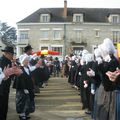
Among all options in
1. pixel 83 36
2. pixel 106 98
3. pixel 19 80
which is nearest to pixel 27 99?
pixel 19 80

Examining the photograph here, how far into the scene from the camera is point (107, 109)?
329 inches

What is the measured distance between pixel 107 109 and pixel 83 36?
58316 mm

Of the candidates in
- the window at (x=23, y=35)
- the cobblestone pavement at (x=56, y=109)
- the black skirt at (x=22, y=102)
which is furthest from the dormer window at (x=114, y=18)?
the black skirt at (x=22, y=102)

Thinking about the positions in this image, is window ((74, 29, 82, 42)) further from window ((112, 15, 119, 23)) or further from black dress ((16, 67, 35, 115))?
black dress ((16, 67, 35, 115))

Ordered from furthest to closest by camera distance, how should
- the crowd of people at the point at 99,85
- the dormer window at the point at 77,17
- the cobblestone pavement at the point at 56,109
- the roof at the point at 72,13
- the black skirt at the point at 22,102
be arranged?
the roof at the point at 72,13 < the dormer window at the point at 77,17 < the cobblestone pavement at the point at 56,109 < the black skirt at the point at 22,102 < the crowd of people at the point at 99,85

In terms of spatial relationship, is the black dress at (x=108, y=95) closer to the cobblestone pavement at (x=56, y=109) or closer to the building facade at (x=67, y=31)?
the cobblestone pavement at (x=56, y=109)

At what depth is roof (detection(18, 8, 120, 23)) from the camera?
68125 millimetres

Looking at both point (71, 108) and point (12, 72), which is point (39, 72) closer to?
point (71, 108)

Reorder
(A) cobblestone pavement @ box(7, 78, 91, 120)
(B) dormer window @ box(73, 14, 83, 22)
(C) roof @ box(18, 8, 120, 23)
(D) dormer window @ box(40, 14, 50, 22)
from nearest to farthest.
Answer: (A) cobblestone pavement @ box(7, 78, 91, 120) → (B) dormer window @ box(73, 14, 83, 22) → (D) dormer window @ box(40, 14, 50, 22) → (C) roof @ box(18, 8, 120, 23)

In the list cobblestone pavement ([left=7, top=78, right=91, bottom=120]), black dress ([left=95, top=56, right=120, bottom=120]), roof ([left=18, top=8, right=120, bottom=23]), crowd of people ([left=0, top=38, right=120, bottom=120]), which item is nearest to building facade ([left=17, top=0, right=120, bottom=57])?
roof ([left=18, top=8, right=120, bottom=23])

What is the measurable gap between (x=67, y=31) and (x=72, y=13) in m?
3.79

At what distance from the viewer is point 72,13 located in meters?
68.9

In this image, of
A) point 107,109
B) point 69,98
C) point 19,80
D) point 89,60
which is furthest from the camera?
point 69,98

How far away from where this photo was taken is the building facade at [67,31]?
66438mm
